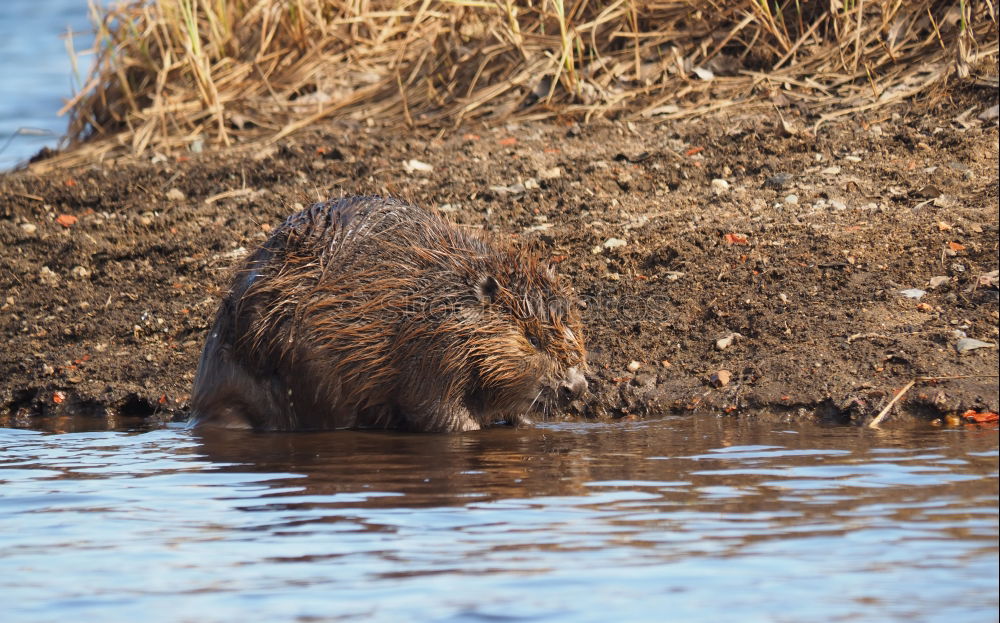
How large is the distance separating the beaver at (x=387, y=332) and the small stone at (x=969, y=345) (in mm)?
1440

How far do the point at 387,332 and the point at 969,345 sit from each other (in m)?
2.23

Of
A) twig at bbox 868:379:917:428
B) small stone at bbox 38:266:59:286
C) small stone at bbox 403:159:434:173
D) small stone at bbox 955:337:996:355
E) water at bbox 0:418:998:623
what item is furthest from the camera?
small stone at bbox 403:159:434:173

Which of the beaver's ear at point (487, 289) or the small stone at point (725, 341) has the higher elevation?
the beaver's ear at point (487, 289)

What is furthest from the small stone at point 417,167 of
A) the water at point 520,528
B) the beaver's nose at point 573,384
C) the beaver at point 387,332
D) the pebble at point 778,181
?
the water at point 520,528

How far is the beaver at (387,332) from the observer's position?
5.13m

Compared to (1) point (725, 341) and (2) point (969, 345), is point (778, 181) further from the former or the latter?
(2) point (969, 345)

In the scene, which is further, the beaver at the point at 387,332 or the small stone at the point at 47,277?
the small stone at the point at 47,277

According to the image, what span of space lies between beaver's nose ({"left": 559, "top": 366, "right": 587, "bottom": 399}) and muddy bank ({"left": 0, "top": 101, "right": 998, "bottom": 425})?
34 cm

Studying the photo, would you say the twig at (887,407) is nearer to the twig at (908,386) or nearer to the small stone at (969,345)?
the twig at (908,386)

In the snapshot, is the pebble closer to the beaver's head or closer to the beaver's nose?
the beaver's head

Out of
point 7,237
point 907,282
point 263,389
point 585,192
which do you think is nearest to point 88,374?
point 263,389

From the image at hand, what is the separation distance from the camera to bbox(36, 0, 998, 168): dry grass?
762 centimetres

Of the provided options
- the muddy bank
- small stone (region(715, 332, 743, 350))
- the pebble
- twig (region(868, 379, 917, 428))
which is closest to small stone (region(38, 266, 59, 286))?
the muddy bank

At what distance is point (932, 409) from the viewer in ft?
16.0
